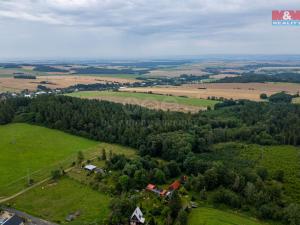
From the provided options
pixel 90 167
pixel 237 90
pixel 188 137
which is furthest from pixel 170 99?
pixel 90 167

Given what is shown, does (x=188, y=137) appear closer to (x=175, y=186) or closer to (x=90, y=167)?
(x=175, y=186)

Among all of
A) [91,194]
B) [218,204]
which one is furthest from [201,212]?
[91,194]

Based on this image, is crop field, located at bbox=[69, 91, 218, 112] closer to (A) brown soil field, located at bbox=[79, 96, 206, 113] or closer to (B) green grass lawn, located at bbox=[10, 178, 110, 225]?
(A) brown soil field, located at bbox=[79, 96, 206, 113]

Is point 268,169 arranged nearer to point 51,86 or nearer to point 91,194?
point 91,194

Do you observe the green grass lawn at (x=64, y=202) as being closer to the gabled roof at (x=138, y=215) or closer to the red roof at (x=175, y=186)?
the gabled roof at (x=138, y=215)

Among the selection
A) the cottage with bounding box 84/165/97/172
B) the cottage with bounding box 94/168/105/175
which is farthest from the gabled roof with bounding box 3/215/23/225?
the cottage with bounding box 84/165/97/172
